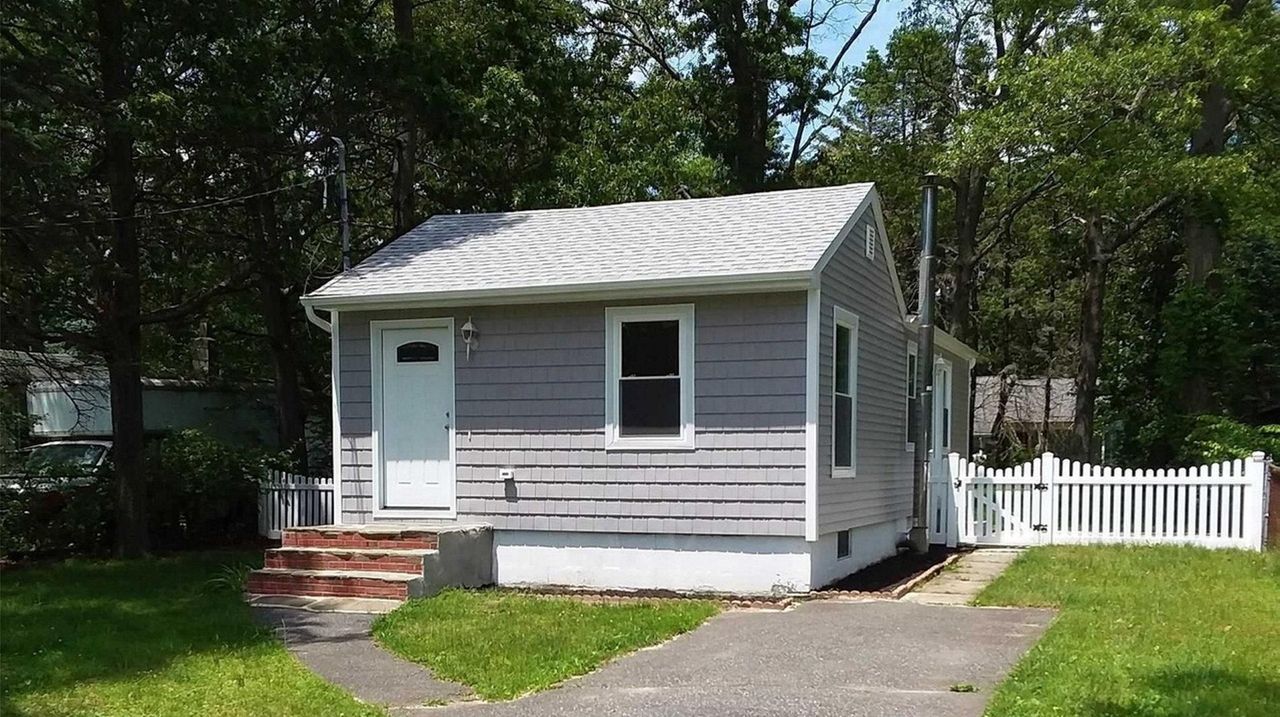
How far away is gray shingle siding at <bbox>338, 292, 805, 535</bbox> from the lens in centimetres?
928

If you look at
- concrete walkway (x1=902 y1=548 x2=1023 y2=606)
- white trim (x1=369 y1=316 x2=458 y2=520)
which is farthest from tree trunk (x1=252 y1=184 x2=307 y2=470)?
concrete walkway (x1=902 y1=548 x2=1023 y2=606)

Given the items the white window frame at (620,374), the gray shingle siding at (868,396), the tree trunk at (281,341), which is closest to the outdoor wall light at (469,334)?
the white window frame at (620,374)

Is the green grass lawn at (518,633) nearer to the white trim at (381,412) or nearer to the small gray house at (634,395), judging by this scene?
the small gray house at (634,395)

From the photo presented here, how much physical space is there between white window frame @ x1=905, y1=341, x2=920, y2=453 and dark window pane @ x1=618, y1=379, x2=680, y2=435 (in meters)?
4.44

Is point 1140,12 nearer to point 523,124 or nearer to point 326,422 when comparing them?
point 523,124

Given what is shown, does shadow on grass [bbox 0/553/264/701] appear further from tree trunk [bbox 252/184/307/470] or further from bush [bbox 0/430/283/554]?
tree trunk [bbox 252/184/307/470]

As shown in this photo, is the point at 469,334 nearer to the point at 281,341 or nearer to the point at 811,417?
the point at 811,417

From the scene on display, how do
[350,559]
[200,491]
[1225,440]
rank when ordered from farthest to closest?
1. [1225,440]
2. [200,491]
3. [350,559]

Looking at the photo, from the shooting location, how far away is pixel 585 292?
9.71 meters

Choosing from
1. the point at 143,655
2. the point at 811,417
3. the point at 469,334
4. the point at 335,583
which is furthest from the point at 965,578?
the point at 143,655

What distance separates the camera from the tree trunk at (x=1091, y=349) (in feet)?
74.7

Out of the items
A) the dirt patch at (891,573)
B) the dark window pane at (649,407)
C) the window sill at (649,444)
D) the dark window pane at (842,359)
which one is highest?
the dark window pane at (842,359)

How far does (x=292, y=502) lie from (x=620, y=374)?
6.25 m

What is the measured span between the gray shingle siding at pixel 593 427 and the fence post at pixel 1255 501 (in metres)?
6.13
